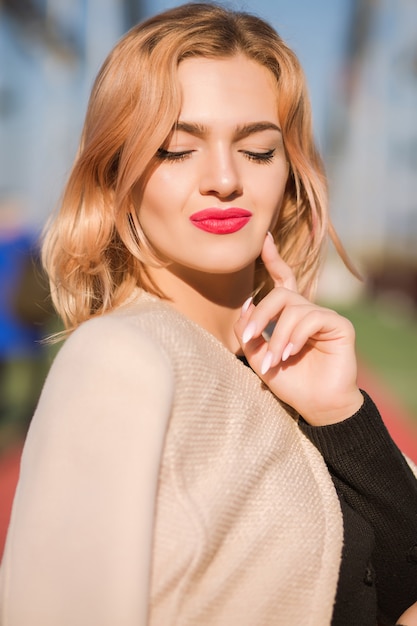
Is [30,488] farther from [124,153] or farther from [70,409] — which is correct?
[124,153]

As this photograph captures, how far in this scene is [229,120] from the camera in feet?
5.59

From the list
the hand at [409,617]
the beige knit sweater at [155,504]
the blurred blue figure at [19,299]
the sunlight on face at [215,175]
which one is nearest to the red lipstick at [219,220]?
the sunlight on face at [215,175]

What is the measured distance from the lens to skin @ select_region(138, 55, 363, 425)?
1680mm

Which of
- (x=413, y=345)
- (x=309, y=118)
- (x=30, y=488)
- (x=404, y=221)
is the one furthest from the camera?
(x=404, y=221)

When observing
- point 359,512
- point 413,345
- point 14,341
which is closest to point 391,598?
point 359,512

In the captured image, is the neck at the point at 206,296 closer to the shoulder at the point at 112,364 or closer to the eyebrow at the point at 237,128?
the eyebrow at the point at 237,128

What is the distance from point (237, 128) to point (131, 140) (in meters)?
0.24

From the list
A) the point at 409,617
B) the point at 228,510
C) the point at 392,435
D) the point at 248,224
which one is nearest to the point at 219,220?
the point at 248,224

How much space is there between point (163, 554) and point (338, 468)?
540 mm

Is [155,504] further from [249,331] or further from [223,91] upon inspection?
[223,91]

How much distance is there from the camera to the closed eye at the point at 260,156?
177 cm

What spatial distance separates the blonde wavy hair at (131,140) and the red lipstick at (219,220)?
6.5 inches

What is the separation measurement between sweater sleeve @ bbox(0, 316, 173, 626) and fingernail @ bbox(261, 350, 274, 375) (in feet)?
1.09

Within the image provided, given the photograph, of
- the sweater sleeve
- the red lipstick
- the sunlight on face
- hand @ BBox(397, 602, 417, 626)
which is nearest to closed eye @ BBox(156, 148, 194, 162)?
the sunlight on face
